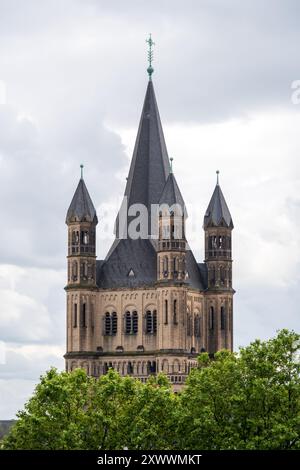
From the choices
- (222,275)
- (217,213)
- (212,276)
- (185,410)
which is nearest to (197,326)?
(212,276)

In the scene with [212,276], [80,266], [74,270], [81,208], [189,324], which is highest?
[81,208]

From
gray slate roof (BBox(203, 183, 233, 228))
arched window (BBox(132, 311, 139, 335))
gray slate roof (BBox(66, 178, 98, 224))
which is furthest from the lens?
gray slate roof (BBox(203, 183, 233, 228))

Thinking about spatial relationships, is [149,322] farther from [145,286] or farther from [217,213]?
[217,213]

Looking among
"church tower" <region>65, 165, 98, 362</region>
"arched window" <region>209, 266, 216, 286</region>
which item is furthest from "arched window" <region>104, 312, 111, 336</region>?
"arched window" <region>209, 266, 216, 286</region>

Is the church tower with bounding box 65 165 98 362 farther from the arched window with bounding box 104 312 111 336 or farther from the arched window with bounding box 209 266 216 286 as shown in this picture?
the arched window with bounding box 209 266 216 286

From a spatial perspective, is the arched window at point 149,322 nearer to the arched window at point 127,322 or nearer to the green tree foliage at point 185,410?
the arched window at point 127,322

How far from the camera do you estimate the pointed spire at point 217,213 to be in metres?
193

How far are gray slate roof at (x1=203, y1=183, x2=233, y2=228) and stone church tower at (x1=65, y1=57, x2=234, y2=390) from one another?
9 cm

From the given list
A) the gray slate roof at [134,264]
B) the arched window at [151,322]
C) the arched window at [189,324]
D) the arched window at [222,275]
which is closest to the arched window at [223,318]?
the arched window at [222,275]

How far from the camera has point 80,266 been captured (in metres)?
191

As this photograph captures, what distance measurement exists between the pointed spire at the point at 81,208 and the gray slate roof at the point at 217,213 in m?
10.2

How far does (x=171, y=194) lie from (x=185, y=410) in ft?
211

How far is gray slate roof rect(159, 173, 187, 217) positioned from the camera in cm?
18712
